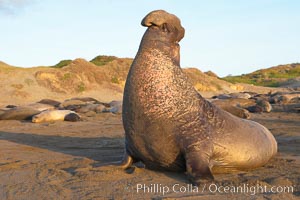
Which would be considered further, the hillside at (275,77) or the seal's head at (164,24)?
the hillside at (275,77)

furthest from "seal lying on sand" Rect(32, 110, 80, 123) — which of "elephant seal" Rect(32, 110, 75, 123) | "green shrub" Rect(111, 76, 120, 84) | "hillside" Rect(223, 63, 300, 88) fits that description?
"hillside" Rect(223, 63, 300, 88)

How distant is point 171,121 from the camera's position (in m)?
4.79

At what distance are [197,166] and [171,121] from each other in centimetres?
57

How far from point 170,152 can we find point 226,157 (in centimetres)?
67

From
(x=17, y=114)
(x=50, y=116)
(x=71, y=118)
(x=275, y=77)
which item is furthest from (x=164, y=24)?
A: (x=275, y=77)

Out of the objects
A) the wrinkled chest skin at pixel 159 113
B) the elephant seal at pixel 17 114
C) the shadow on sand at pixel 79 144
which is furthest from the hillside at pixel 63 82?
the wrinkled chest skin at pixel 159 113

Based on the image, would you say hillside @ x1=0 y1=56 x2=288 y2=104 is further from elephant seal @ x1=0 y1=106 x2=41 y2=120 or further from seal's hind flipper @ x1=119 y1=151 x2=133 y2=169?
seal's hind flipper @ x1=119 y1=151 x2=133 y2=169

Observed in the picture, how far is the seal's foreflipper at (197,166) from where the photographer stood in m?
4.37

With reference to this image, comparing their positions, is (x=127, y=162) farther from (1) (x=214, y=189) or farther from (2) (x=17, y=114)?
(2) (x=17, y=114)

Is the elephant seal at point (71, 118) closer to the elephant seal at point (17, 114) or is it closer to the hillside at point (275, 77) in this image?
the elephant seal at point (17, 114)

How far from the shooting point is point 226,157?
498 cm

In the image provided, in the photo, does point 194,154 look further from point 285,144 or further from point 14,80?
point 14,80

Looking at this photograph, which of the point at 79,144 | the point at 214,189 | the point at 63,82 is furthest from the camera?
the point at 63,82

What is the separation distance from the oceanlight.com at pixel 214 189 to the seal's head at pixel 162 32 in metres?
1.58
